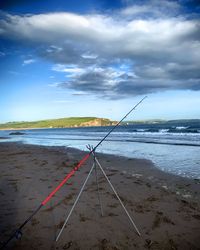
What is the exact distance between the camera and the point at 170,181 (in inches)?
321

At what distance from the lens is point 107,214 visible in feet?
17.3

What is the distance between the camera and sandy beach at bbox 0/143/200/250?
4.12m

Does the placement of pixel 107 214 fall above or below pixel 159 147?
below

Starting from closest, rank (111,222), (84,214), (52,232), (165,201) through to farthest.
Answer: (52,232) < (111,222) < (84,214) < (165,201)

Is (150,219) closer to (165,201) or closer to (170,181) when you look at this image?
(165,201)

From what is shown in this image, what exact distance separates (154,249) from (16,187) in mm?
5571

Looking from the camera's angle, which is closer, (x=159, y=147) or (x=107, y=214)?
(x=107, y=214)

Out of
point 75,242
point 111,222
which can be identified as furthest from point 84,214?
point 75,242

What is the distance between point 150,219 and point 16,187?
5.09 m

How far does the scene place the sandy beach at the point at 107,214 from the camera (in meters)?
4.12

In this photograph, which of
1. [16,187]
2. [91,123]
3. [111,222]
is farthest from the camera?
[91,123]

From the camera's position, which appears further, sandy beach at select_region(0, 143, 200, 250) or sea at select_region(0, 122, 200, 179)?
sea at select_region(0, 122, 200, 179)

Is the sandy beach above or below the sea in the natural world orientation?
below

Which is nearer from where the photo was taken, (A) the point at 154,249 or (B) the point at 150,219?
(A) the point at 154,249
